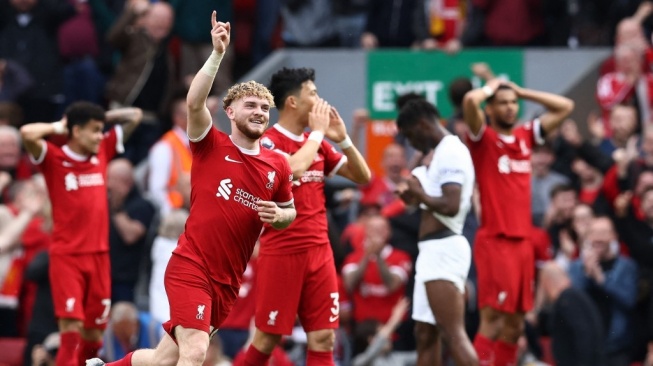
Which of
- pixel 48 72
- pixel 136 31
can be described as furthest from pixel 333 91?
pixel 48 72

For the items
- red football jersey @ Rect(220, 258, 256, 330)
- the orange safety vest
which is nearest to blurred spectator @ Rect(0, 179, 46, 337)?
the orange safety vest

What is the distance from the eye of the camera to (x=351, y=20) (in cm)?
2053

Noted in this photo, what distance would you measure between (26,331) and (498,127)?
19.8 ft

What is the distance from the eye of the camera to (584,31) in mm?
19891

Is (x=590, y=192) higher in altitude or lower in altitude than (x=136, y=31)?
lower

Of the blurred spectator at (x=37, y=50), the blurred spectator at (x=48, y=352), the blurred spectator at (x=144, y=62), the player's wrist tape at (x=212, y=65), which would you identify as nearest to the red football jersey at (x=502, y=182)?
the player's wrist tape at (x=212, y=65)

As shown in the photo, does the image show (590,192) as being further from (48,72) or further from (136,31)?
(48,72)

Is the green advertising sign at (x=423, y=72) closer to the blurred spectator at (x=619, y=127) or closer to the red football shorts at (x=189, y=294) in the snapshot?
the blurred spectator at (x=619, y=127)

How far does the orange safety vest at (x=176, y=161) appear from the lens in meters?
18.0

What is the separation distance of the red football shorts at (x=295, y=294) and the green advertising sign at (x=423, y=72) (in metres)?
6.40

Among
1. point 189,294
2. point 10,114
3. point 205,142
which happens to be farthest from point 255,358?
point 10,114

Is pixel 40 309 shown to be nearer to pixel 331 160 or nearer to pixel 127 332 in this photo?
pixel 127 332

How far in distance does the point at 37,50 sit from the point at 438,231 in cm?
819

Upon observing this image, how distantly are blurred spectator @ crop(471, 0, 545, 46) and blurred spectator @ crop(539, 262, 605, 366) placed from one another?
4372mm
